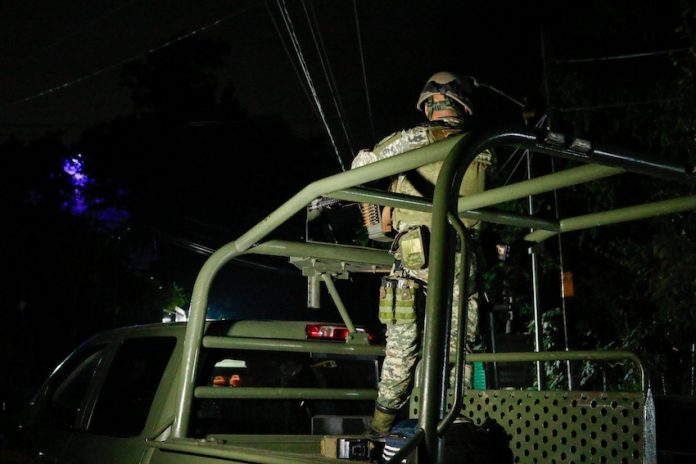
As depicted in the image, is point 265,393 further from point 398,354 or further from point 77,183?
point 77,183

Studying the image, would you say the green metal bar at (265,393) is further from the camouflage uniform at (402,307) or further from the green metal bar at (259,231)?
the camouflage uniform at (402,307)

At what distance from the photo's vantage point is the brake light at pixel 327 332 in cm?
420

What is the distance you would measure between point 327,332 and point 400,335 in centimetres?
78

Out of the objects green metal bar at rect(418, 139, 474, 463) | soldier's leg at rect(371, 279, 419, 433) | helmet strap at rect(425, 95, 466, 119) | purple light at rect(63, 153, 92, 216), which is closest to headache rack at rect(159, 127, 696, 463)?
green metal bar at rect(418, 139, 474, 463)

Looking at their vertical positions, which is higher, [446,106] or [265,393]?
[446,106]

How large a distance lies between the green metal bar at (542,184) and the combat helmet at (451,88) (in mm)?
804

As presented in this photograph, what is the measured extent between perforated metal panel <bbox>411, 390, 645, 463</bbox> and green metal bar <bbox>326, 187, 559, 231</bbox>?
0.77m

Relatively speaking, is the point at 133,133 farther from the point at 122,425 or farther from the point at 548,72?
the point at 122,425

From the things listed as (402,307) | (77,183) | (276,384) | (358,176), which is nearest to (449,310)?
(358,176)

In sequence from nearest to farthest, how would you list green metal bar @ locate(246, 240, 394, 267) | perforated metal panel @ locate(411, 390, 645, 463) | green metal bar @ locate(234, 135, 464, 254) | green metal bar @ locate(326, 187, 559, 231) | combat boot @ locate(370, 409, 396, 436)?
green metal bar @ locate(234, 135, 464, 254) → perforated metal panel @ locate(411, 390, 645, 463) → green metal bar @ locate(326, 187, 559, 231) → green metal bar @ locate(246, 240, 394, 267) → combat boot @ locate(370, 409, 396, 436)

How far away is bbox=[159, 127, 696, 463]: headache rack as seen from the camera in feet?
6.84

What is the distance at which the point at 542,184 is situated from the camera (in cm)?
267

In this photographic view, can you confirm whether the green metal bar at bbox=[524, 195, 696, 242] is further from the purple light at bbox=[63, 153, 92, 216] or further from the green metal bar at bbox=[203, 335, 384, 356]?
the purple light at bbox=[63, 153, 92, 216]

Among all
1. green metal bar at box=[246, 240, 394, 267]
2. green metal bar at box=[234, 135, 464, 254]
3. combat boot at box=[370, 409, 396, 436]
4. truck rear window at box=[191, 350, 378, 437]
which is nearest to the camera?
green metal bar at box=[234, 135, 464, 254]
